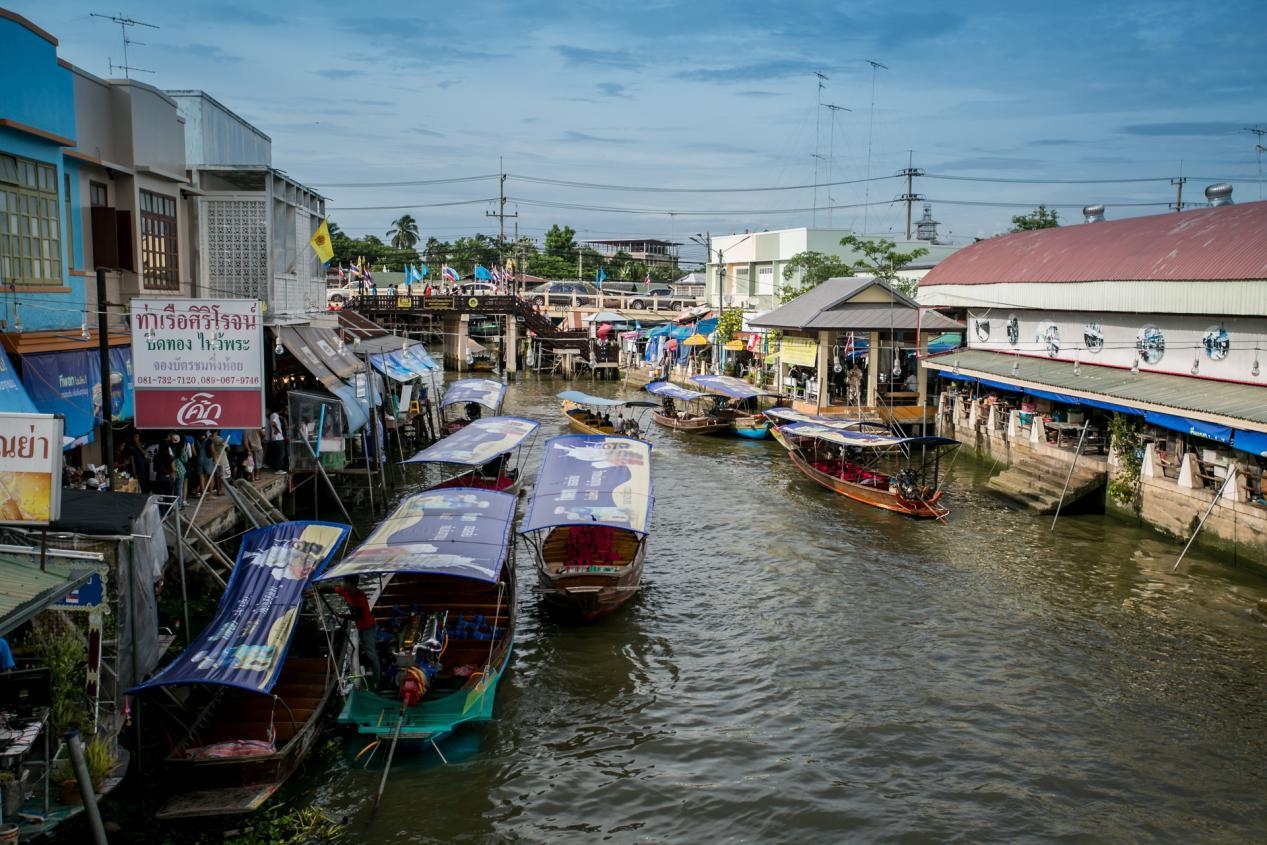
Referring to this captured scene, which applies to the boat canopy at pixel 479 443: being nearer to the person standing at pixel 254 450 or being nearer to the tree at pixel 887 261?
the person standing at pixel 254 450

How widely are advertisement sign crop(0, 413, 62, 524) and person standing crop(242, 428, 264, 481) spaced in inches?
434

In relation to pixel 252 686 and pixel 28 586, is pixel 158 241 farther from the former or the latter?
pixel 252 686

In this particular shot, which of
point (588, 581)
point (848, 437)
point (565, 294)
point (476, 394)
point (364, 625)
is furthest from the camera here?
point (565, 294)

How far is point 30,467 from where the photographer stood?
9586 millimetres

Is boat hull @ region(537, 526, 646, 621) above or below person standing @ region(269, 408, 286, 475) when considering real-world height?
below

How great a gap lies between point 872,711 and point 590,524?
17.6 ft

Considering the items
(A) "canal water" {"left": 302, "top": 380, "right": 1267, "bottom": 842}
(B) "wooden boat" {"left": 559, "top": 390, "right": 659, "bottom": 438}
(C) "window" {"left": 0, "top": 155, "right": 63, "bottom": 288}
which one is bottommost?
(A) "canal water" {"left": 302, "top": 380, "right": 1267, "bottom": 842}

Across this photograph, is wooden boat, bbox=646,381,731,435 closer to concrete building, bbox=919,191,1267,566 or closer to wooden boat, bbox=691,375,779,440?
wooden boat, bbox=691,375,779,440

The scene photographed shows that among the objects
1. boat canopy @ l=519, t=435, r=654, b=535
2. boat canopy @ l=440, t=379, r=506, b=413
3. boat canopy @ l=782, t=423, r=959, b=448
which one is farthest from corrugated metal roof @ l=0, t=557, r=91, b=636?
boat canopy @ l=440, t=379, r=506, b=413

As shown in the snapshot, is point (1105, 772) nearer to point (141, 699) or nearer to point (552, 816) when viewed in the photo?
point (552, 816)

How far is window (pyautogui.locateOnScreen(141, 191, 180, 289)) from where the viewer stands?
65.4ft

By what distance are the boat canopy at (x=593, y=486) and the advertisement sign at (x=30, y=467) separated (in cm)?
782

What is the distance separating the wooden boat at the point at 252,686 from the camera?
408 inches

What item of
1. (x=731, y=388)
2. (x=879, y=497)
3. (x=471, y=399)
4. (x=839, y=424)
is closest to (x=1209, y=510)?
(x=879, y=497)
